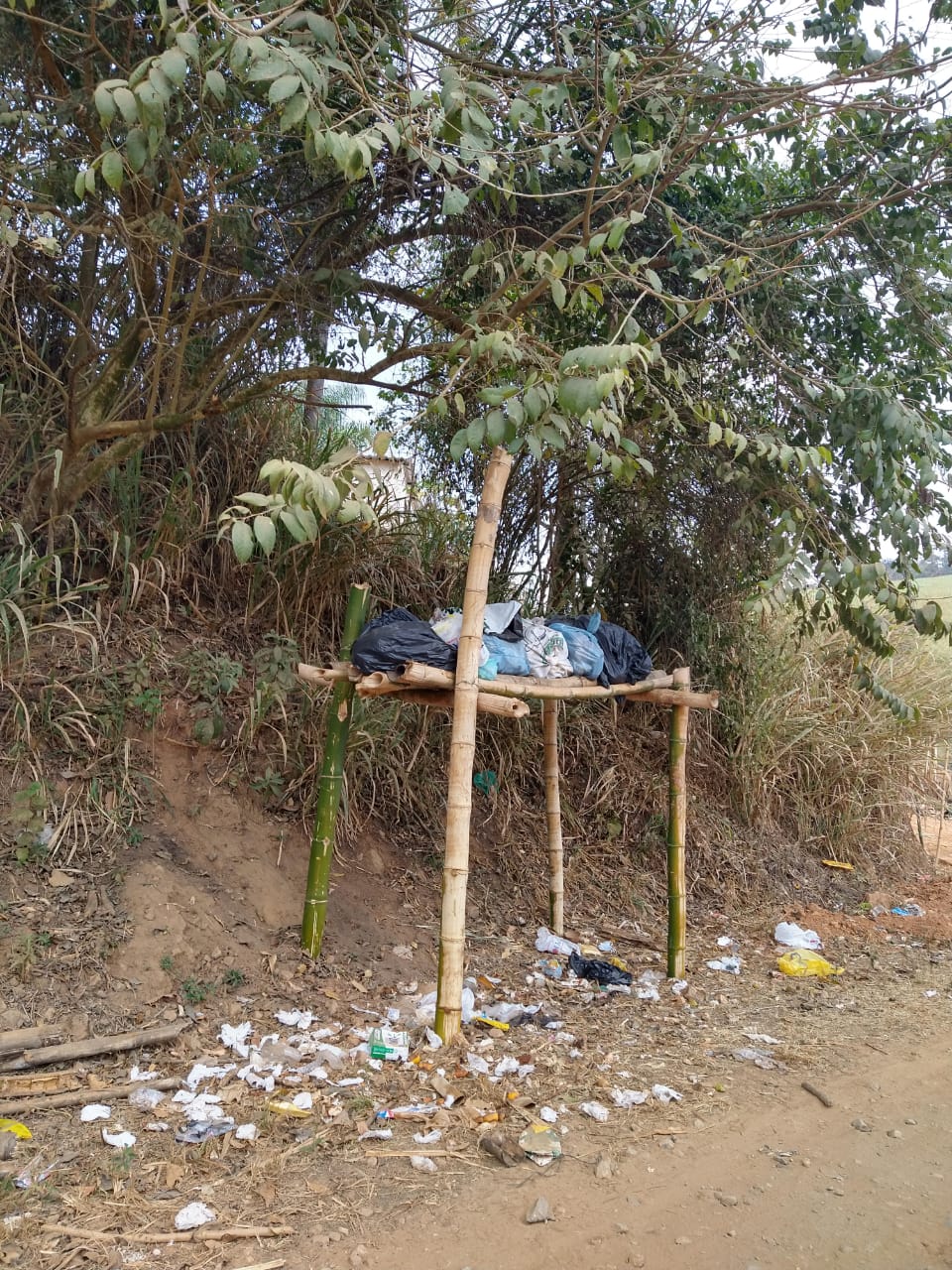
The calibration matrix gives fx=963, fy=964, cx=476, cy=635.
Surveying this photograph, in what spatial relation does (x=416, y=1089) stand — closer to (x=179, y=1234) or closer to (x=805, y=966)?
(x=179, y=1234)

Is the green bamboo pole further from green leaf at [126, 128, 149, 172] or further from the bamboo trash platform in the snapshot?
green leaf at [126, 128, 149, 172]

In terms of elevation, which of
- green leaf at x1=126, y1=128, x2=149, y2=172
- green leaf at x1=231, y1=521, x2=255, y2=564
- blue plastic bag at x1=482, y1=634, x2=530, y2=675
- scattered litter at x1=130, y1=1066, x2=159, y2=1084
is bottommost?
scattered litter at x1=130, y1=1066, x2=159, y2=1084

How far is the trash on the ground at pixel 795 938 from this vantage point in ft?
18.2

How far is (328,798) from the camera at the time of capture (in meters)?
4.14

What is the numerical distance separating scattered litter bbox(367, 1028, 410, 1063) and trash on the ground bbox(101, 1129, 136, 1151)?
2.92ft

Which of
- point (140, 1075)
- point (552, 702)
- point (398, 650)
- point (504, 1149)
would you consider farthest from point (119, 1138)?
point (552, 702)

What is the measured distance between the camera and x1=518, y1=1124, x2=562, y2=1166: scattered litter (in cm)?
285

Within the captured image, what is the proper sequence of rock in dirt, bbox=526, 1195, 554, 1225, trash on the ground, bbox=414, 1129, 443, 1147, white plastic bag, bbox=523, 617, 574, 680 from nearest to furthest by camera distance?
rock in dirt, bbox=526, 1195, 554, 1225 → trash on the ground, bbox=414, 1129, 443, 1147 → white plastic bag, bbox=523, 617, 574, 680

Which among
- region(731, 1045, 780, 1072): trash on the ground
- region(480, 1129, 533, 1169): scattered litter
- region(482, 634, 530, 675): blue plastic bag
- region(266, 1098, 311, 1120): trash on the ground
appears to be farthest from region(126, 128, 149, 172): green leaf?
region(731, 1045, 780, 1072): trash on the ground

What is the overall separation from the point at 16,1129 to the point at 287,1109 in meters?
0.78

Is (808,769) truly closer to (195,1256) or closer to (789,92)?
(789,92)

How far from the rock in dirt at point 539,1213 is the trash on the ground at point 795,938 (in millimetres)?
3313

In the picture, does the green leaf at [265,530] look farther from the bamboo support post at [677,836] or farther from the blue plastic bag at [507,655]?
the bamboo support post at [677,836]

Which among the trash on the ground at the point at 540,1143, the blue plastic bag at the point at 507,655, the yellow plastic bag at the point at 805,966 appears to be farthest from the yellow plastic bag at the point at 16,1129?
the yellow plastic bag at the point at 805,966
